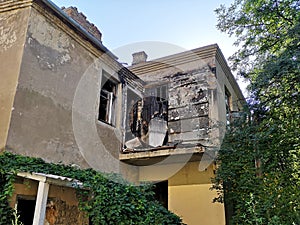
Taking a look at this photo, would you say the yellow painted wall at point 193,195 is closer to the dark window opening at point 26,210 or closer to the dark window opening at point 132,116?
the dark window opening at point 132,116

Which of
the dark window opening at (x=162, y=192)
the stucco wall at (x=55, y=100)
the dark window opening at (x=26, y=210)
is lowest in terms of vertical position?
the dark window opening at (x=26, y=210)

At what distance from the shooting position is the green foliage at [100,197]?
15.5 ft

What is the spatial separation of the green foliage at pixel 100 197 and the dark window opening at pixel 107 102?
2.96 m

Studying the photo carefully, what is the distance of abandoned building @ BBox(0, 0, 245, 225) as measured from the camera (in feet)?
19.2

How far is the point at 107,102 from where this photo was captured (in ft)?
28.7

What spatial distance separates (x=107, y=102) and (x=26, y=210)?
4.05m

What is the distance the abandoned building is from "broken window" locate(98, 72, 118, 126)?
1.3 inches

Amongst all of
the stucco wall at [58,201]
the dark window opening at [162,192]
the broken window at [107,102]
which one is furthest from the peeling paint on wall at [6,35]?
the dark window opening at [162,192]

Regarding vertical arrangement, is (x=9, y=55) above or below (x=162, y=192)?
above

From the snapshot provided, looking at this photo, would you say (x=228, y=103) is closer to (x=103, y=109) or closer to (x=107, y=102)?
(x=107, y=102)

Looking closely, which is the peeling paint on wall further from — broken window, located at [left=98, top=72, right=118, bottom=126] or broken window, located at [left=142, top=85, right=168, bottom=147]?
broken window, located at [left=142, top=85, right=168, bottom=147]

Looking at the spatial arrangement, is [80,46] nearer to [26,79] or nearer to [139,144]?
[26,79]

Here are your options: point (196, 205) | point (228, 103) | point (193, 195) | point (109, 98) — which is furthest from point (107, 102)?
point (228, 103)

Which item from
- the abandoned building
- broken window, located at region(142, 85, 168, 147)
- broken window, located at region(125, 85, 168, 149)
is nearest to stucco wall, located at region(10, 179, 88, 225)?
the abandoned building
